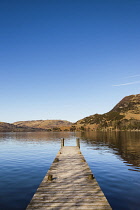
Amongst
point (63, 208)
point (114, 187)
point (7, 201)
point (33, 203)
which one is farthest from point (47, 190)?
point (114, 187)

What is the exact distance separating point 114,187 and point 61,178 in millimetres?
6644

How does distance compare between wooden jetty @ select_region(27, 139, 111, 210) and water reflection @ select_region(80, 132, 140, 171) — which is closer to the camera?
wooden jetty @ select_region(27, 139, 111, 210)

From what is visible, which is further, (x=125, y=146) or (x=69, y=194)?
(x=125, y=146)

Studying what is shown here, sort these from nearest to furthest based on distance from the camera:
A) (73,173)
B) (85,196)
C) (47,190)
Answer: (85,196) < (47,190) < (73,173)

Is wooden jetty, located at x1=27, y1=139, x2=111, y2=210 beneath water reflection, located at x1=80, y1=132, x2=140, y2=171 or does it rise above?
above

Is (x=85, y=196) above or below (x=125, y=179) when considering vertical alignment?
above

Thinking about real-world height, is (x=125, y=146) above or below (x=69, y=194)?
below

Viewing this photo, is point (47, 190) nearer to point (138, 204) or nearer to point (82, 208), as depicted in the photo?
point (82, 208)

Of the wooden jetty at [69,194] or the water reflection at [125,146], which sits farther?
the water reflection at [125,146]

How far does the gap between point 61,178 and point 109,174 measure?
10.6 metres

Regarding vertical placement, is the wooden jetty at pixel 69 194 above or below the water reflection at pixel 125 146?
above

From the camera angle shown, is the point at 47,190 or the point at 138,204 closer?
the point at 47,190

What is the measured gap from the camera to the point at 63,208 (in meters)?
9.60

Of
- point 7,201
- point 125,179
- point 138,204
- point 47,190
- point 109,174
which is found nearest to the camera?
point 47,190
